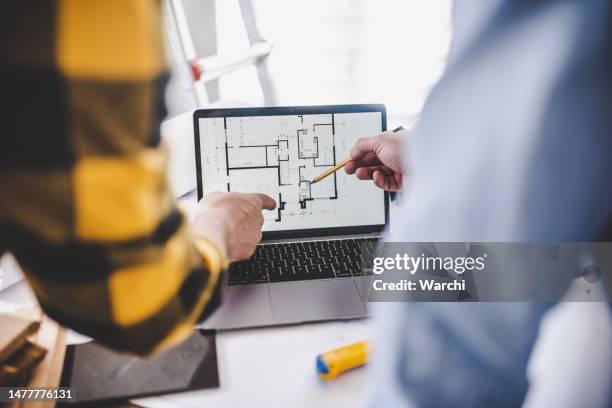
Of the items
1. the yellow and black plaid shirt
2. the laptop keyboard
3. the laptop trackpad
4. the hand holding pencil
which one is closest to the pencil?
the hand holding pencil

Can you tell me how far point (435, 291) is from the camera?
1.18 feet

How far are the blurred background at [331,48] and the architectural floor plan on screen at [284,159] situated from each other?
0.71 metres

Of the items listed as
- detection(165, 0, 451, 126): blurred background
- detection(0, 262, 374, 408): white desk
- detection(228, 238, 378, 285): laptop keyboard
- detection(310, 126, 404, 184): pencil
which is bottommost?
detection(0, 262, 374, 408): white desk

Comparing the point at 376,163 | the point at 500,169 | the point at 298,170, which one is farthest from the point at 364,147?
the point at 500,169

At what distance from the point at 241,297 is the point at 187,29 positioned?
40.2 inches

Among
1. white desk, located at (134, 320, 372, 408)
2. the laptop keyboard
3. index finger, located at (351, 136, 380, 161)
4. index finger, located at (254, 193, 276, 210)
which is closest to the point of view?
white desk, located at (134, 320, 372, 408)

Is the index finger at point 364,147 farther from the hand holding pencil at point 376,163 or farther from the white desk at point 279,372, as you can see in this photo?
the white desk at point 279,372

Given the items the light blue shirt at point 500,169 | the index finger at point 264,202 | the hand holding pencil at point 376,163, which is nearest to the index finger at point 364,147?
the hand holding pencil at point 376,163

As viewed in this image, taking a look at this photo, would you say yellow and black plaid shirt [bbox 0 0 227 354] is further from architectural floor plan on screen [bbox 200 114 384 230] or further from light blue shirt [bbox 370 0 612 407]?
architectural floor plan on screen [bbox 200 114 384 230]

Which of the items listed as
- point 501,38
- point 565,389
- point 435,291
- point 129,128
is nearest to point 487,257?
point 435,291

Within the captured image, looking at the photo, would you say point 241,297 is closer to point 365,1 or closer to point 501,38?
point 501,38

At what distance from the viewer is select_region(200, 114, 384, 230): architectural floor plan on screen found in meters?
1.05

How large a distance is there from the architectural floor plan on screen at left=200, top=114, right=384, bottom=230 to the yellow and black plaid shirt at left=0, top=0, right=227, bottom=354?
0.67m

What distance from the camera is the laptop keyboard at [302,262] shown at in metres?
0.89
